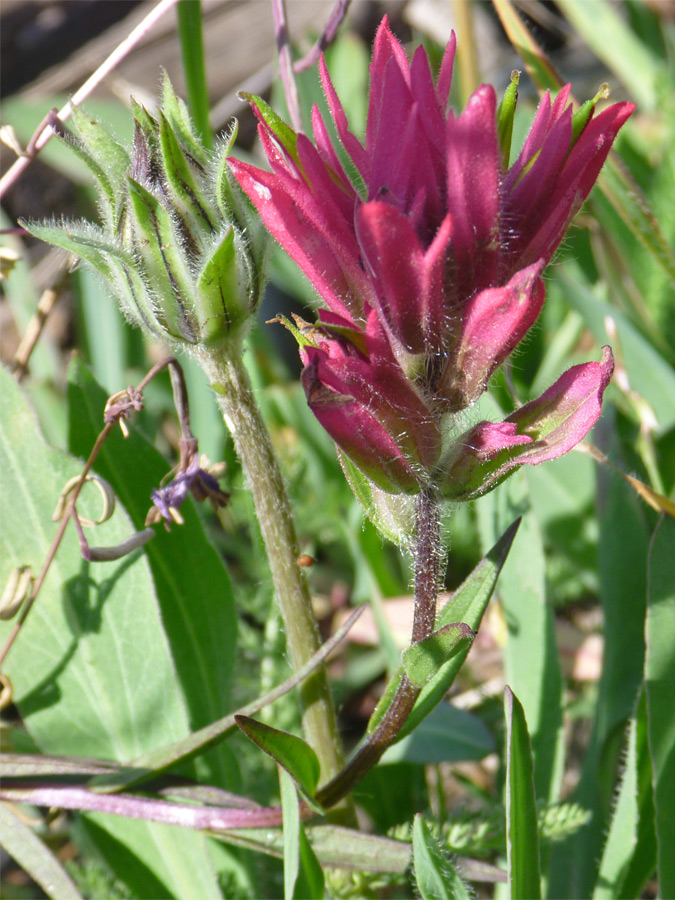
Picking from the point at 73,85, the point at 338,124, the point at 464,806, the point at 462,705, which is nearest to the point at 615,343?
the point at 462,705

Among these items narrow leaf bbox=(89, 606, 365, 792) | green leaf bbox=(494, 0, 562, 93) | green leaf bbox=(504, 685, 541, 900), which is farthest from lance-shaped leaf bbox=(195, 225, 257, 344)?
green leaf bbox=(494, 0, 562, 93)

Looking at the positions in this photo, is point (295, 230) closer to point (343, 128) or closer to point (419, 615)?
point (343, 128)

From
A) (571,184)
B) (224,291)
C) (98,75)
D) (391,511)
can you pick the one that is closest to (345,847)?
(391,511)

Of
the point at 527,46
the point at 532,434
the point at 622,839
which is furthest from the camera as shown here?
the point at 527,46

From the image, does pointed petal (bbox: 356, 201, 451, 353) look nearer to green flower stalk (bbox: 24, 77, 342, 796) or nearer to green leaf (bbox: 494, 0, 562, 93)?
green flower stalk (bbox: 24, 77, 342, 796)

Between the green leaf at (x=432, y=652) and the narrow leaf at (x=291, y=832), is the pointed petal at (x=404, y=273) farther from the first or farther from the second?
the narrow leaf at (x=291, y=832)

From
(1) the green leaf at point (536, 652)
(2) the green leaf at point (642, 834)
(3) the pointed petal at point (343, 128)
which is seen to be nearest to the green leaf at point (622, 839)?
(2) the green leaf at point (642, 834)
